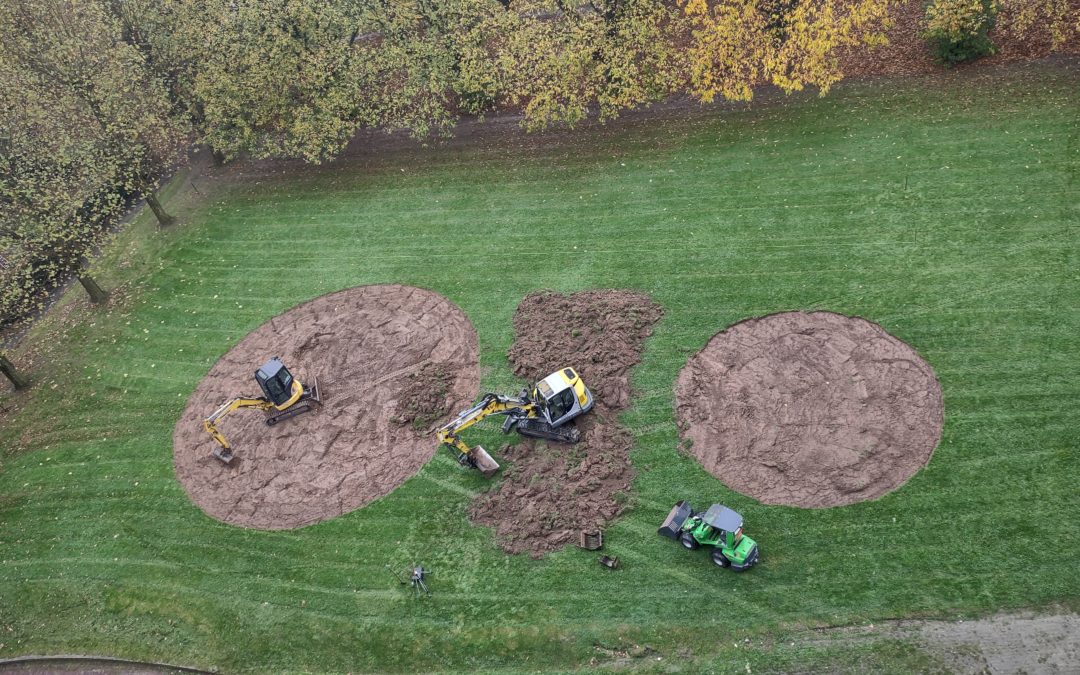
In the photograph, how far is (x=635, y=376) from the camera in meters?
22.4

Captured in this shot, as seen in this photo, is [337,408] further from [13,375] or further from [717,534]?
[13,375]

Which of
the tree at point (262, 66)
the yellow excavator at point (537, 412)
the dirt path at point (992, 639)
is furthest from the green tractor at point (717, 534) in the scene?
the tree at point (262, 66)

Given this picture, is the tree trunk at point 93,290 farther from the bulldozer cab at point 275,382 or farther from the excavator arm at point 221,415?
the bulldozer cab at point 275,382

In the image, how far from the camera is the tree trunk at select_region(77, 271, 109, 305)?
3005 centimetres

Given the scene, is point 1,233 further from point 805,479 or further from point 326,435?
point 805,479

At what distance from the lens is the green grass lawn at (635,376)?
17.0 m

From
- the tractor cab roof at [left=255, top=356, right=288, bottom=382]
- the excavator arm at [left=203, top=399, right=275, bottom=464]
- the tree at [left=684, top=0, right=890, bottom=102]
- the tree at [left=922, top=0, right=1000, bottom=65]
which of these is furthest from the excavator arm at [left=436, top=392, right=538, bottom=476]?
the tree at [left=922, top=0, right=1000, bottom=65]

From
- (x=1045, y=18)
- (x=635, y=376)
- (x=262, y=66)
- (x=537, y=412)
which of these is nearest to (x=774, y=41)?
(x=1045, y=18)

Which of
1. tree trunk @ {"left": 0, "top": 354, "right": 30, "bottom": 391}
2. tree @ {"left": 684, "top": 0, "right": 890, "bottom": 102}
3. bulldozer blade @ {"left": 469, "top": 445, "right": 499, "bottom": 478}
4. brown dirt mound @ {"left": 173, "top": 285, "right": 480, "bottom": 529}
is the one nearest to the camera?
bulldozer blade @ {"left": 469, "top": 445, "right": 499, "bottom": 478}

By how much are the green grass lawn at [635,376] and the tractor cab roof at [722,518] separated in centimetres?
143

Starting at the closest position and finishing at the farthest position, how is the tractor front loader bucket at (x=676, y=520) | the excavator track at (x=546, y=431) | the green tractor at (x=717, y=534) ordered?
1. the green tractor at (x=717, y=534)
2. the tractor front loader bucket at (x=676, y=520)
3. the excavator track at (x=546, y=431)

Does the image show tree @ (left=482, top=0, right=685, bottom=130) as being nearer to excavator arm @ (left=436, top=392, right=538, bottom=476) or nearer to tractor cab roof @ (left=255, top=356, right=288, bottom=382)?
excavator arm @ (left=436, top=392, right=538, bottom=476)

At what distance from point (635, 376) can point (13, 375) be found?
25.6 m

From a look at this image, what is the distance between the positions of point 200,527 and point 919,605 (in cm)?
2110
